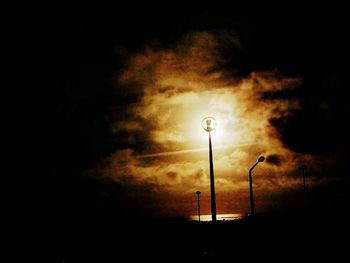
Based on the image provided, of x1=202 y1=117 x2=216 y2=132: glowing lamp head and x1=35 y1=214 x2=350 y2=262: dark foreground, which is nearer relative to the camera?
x1=35 y1=214 x2=350 y2=262: dark foreground

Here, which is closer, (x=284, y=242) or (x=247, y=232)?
(x=284, y=242)

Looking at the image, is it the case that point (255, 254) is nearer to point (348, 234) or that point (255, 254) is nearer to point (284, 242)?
point (284, 242)

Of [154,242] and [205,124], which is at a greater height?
[205,124]

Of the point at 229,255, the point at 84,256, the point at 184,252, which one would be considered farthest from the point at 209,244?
the point at 84,256

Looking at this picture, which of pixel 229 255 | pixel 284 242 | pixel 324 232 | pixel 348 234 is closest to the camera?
pixel 229 255

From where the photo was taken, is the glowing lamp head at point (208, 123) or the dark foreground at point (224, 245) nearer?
the dark foreground at point (224, 245)

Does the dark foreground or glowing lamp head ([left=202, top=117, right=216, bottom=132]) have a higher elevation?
glowing lamp head ([left=202, top=117, right=216, bottom=132])

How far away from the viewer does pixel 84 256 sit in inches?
563

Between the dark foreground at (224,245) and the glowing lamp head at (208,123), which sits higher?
the glowing lamp head at (208,123)

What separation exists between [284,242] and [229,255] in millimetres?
3877

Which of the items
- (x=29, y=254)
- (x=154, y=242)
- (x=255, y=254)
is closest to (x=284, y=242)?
(x=255, y=254)

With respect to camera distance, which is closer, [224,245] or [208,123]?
[208,123]

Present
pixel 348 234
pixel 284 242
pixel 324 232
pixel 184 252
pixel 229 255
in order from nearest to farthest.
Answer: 1. pixel 229 255
2. pixel 184 252
3. pixel 284 242
4. pixel 348 234
5. pixel 324 232

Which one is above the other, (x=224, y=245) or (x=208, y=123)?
(x=208, y=123)
